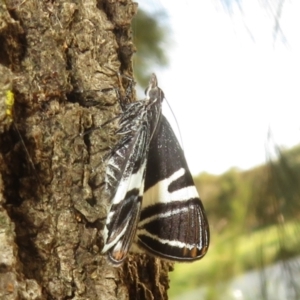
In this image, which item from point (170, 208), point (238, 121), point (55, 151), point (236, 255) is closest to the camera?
point (55, 151)

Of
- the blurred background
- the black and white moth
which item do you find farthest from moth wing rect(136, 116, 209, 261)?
the blurred background

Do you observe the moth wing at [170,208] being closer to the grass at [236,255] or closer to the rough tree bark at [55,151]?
the rough tree bark at [55,151]

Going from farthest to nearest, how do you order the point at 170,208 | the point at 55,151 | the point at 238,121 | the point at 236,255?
the point at 236,255 → the point at 238,121 → the point at 170,208 → the point at 55,151

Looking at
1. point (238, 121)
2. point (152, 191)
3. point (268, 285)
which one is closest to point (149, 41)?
point (238, 121)

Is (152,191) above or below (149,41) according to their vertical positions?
below

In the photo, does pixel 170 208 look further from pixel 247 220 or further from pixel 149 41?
pixel 149 41

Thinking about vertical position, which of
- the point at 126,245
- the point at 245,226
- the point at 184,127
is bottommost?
the point at 126,245

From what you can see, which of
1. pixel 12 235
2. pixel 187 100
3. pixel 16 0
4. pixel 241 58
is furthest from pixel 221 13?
pixel 12 235

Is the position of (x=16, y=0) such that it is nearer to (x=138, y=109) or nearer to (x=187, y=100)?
(x=138, y=109)
